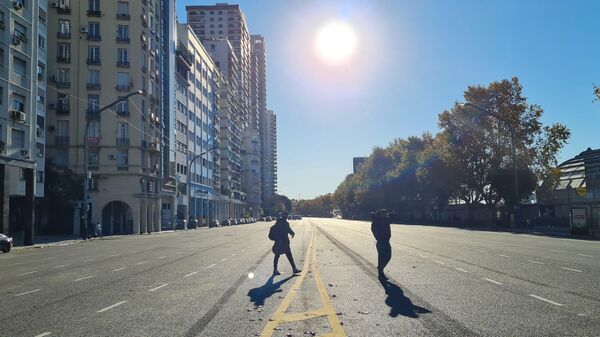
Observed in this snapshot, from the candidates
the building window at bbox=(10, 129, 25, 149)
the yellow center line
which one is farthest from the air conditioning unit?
the yellow center line

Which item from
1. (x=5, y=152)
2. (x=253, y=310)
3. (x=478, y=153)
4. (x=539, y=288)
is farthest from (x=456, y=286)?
(x=478, y=153)

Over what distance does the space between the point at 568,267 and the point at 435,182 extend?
56528mm

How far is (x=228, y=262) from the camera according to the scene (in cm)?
1855

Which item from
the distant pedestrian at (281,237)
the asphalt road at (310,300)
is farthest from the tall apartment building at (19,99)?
the distant pedestrian at (281,237)

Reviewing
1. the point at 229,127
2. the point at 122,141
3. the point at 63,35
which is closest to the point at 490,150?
the point at 122,141

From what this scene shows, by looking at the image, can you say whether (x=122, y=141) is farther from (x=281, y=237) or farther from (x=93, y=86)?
(x=281, y=237)

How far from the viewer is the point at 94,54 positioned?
59.5m

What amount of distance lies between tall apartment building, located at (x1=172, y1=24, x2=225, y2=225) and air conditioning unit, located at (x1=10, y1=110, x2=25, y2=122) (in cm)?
3127

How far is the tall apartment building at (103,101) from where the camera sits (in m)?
58.1

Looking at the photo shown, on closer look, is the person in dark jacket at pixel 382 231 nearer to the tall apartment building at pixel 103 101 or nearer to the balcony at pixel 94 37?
the tall apartment building at pixel 103 101

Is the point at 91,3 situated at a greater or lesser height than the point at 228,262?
greater

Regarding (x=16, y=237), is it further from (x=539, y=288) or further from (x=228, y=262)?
(x=539, y=288)

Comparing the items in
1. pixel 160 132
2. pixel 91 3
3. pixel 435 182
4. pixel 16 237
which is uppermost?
pixel 91 3

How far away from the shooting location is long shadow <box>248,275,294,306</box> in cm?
1005
